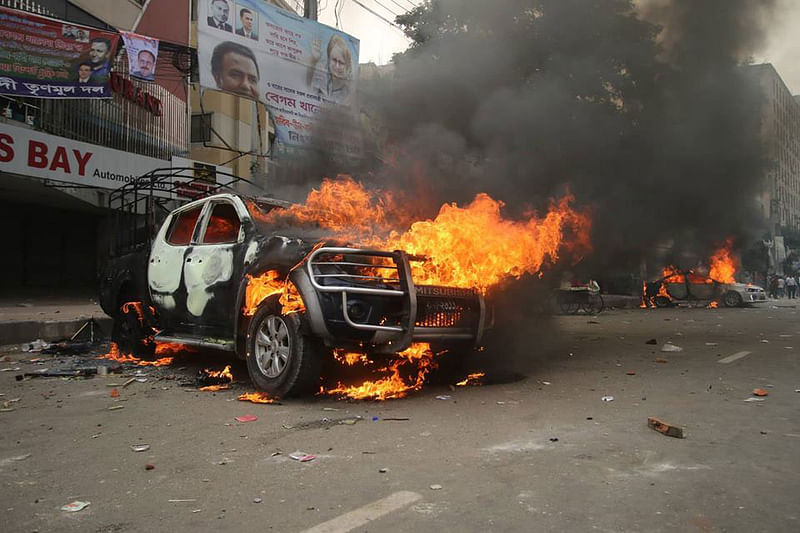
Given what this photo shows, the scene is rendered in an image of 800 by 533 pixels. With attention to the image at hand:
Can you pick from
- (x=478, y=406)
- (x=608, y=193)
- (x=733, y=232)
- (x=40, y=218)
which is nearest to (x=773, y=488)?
(x=478, y=406)

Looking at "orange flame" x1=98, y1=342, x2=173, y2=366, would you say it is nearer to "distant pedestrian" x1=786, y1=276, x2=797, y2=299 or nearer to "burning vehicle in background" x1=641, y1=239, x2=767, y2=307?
"burning vehicle in background" x1=641, y1=239, x2=767, y2=307

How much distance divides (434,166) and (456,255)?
7.37 feet

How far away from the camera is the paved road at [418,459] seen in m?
2.52

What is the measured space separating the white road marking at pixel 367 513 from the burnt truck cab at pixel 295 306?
6.26 ft

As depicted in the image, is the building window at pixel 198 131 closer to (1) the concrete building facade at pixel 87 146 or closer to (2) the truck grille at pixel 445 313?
(1) the concrete building facade at pixel 87 146

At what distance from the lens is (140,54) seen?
13.3 metres

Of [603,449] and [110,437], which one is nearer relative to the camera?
[603,449]

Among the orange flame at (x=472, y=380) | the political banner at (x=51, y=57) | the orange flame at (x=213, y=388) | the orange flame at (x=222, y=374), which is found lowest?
the orange flame at (x=213, y=388)

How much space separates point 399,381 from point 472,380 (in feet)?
2.63

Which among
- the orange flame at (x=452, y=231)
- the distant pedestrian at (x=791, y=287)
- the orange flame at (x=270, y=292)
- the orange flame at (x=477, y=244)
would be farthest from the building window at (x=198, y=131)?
the distant pedestrian at (x=791, y=287)

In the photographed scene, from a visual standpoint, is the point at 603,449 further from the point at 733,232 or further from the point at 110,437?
the point at 733,232

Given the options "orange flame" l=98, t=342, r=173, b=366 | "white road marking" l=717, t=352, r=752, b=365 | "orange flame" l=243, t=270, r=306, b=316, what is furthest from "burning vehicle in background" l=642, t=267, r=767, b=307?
"orange flame" l=243, t=270, r=306, b=316

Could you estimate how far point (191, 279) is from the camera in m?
6.09

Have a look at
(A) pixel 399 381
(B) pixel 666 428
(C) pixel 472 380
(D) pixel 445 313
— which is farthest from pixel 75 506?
(C) pixel 472 380
